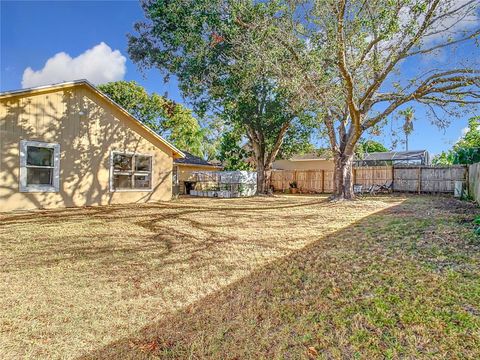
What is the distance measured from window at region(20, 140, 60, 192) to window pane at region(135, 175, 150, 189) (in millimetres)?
3083

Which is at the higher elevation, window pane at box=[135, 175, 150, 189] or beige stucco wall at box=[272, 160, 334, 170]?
beige stucco wall at box=[272, 160, 334, 170]

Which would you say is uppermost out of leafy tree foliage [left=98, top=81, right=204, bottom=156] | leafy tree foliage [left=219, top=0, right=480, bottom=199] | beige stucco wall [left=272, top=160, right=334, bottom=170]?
leafy tree foliage [left=98, top=81, right=204, bottom=156]

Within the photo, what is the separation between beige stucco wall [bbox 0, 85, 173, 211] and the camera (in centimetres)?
942

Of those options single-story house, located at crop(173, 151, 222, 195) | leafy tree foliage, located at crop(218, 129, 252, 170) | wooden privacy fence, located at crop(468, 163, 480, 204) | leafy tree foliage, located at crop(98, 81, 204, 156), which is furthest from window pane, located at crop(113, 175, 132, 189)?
leafy tree foliage, located at crop(98, 81, 204, 156)

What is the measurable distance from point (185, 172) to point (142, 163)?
28.7 ft

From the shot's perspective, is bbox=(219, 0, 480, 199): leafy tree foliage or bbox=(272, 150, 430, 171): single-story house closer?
bbox=(219, 0, 480, 199): leafy tree foliage

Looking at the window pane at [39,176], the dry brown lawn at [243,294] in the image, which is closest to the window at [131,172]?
the window pane at [39,176]

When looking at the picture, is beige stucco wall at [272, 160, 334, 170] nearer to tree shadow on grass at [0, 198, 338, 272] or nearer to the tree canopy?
the tree canopy

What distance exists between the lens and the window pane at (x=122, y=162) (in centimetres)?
1220

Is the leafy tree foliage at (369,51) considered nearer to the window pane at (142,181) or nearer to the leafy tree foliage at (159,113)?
the window pane at (142,181)

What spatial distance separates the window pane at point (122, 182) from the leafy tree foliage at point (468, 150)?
42.9ft

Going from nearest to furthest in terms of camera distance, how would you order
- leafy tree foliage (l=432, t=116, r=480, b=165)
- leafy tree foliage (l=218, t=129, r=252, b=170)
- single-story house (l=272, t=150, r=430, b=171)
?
1. leafy tree foliage (l=432, t=116, r=480, b=165)
2. leafy tree foliage (l=218, t=129, r=252, b=170)
3. single-story house (l=272, t=150, r=430, b=171)

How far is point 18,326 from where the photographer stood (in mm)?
2965

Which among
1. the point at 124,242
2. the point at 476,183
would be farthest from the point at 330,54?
the point at 124,242
